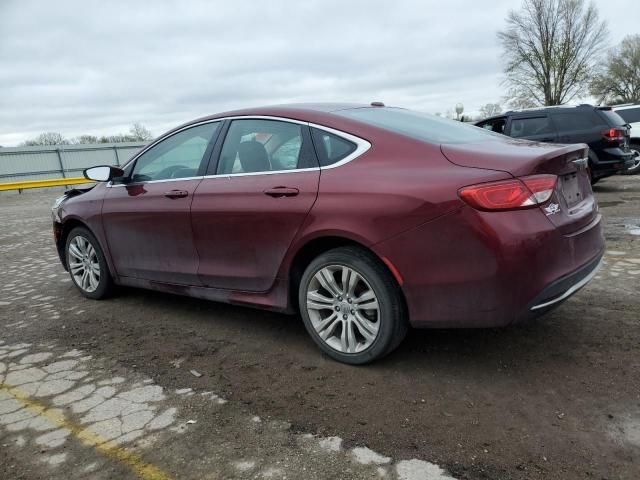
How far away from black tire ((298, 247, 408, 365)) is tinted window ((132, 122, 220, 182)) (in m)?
1.44

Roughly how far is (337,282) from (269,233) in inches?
21.7

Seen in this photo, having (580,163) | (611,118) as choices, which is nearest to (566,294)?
(580,163)

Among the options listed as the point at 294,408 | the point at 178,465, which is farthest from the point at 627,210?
the point at 178,465

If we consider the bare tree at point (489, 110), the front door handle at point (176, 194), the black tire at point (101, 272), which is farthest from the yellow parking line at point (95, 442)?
the bare tree at point (489, 110)

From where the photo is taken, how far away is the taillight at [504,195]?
2625mm

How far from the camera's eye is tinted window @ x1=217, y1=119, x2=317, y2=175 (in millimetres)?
3393

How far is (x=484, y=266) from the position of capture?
8.66 feet

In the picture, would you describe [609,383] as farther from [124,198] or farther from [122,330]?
[124,198]

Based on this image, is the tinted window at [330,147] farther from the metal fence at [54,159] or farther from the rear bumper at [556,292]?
the metal fence at [54,159]

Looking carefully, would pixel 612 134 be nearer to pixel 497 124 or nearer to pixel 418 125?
pixel 497 124

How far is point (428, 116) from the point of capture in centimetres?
387

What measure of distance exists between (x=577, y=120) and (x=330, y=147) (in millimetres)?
7982

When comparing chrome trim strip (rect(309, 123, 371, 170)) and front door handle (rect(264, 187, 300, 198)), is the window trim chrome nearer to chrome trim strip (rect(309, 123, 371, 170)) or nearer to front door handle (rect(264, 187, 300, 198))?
chrome trim strip (rect(309, 123, 371, 170))

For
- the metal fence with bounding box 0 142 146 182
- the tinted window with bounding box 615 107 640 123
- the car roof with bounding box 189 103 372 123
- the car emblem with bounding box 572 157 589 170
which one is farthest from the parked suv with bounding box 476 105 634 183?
the metal fence with bounding box 0 142 146 182
